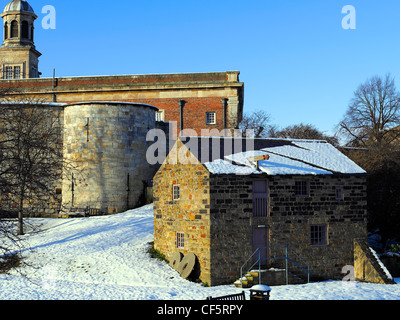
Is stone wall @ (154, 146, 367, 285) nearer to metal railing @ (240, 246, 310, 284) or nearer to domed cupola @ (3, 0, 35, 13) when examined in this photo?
metal railing @ (240, 246, 310, 284)

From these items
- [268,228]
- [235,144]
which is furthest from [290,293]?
[235,144]

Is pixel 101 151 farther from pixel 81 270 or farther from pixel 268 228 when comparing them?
pixel 268 228

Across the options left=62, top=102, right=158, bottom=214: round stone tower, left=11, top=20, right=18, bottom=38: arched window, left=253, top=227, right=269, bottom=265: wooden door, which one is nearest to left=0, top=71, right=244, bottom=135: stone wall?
left=62, top=102, right=158, bottom=214: round stone tower

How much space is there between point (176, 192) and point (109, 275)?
4953 mm

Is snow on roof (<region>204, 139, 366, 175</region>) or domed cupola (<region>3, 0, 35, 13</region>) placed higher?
domed cupola (<region>3, 0, 35, 13</region>)

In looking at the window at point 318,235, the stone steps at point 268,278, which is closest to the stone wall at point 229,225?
the stone steps at point 268,278

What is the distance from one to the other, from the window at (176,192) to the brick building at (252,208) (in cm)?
5

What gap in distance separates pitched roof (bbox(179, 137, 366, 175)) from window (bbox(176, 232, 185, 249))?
3.62 m

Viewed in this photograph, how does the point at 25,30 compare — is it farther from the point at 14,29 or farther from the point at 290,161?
the point at 290,161

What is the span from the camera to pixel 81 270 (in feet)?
69.8

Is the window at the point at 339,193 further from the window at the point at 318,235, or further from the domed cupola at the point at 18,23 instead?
the domed cupola at the point at 18,23

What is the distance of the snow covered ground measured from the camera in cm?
1791

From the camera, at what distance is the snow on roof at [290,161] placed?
21.6 metres

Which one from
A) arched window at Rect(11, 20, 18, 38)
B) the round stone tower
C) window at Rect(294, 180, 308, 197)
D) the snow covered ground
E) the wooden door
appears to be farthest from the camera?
arched window at Rect(11, 20, 18, 38)
